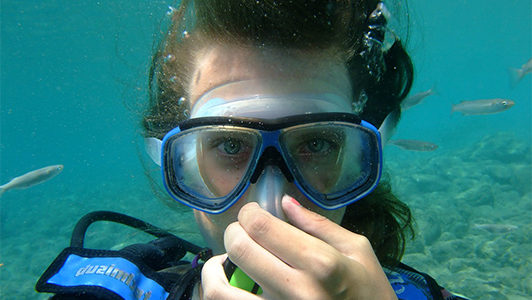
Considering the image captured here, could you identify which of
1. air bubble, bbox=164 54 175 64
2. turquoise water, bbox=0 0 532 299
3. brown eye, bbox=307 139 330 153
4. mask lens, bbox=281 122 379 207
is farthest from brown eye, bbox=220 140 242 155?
turquoise water, bbox=0 0 532 299

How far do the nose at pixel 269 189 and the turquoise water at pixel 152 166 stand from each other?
158 cm

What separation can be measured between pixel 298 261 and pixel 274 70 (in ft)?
3.59

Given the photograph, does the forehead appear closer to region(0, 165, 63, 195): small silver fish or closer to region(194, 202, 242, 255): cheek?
region(194, 202, 242, 255): cheek

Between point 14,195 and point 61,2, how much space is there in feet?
96.1

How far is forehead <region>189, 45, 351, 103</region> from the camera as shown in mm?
1626

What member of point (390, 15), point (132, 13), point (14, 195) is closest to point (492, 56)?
point (132, 13)

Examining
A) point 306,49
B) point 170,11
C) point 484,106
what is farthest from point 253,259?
point 484,106

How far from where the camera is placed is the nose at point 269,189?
1.38 meters

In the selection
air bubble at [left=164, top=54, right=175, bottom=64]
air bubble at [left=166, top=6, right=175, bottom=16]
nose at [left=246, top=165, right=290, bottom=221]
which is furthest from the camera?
air bubble at [left=166, top=6, right=175, bottom=16]

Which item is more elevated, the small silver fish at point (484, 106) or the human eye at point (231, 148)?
the human eye at point (231, 148)

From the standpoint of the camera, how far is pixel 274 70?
1642 millimetres

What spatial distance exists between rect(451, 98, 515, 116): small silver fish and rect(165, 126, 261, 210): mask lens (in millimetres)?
8544

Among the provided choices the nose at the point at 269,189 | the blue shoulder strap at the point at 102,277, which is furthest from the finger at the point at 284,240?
the blue shoulder strap at the point at 102,277

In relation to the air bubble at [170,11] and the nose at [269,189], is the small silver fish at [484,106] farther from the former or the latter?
the nose at [269,189]
